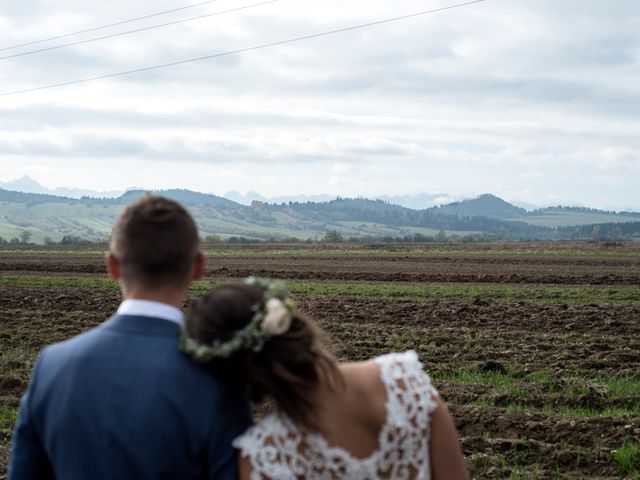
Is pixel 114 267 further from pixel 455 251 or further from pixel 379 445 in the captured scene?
pixel 455 251

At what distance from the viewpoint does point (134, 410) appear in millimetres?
2225

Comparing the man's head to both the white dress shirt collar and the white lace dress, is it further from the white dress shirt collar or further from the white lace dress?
the white lace dress

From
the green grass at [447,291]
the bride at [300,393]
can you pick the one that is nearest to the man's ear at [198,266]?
the bride at [300,393]

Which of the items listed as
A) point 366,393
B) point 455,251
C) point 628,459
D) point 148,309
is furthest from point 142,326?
point 455,251

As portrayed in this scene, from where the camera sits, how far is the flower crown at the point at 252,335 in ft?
7.41

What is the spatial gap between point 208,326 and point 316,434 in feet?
1.46

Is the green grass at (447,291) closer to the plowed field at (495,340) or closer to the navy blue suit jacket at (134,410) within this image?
the plowed field at (495,340)

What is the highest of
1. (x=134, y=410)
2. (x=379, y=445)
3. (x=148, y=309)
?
(x=148, y=309)

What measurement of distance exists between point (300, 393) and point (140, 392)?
45 centimetres

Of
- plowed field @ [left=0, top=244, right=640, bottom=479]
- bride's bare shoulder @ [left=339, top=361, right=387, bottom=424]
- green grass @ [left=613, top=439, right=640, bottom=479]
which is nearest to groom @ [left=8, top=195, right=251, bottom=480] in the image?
bride's bare shoulder @ [left=339, top=361, right=387, bottom=424]

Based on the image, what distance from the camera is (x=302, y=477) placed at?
2346mm

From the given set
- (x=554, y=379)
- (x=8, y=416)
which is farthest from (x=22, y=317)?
(x=554, y=379)

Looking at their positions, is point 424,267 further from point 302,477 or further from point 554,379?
point 302,477

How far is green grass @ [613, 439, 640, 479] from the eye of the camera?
6.68 metres
